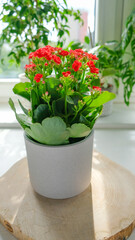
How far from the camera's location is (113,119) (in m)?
1.06

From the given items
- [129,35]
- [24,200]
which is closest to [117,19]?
[129,35]

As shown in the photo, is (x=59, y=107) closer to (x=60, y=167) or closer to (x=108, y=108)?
(x=60, y=167)

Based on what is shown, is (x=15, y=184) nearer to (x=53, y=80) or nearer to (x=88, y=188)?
(x=88, y=188)

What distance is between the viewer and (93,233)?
1.44 feet

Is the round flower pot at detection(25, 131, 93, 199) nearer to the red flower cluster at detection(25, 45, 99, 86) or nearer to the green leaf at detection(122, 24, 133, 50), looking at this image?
the red flower cluster at detection(25, 45, 99, 86)

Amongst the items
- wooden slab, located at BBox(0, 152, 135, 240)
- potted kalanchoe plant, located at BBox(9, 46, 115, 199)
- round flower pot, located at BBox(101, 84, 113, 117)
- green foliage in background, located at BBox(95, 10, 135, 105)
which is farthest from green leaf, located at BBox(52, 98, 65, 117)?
round flower pot, located at BBox(101, 84, 113, 117)

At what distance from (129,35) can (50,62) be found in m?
0.62

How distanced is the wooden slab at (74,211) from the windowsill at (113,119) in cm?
43

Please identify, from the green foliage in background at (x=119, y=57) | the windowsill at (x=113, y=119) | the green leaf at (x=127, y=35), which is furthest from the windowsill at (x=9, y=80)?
the green leaf at (x=127, y=35)

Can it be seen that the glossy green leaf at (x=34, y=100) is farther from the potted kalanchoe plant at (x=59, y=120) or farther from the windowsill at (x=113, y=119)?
the windowsill at (x=113, y=119)

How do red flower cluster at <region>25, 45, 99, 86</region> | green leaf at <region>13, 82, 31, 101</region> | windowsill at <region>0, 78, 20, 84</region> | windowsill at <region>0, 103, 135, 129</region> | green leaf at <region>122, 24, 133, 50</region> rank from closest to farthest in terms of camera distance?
red flower cluster at <region>25, 45, 99, 86</region>, green leaf at <region>13, 82, 31, 101</region>, green leaf at <region>122, 24, 133, 50</region>, windowsill at <region>0, 103, 135, 129</region>, windowsill at <region>0, 78, 20, 84</region>

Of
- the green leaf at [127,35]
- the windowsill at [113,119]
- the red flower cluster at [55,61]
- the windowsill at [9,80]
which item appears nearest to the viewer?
the red flower cluster at [55,61]

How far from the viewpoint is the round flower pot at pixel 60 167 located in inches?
18.0

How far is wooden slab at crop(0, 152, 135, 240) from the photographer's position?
443 millimetres
